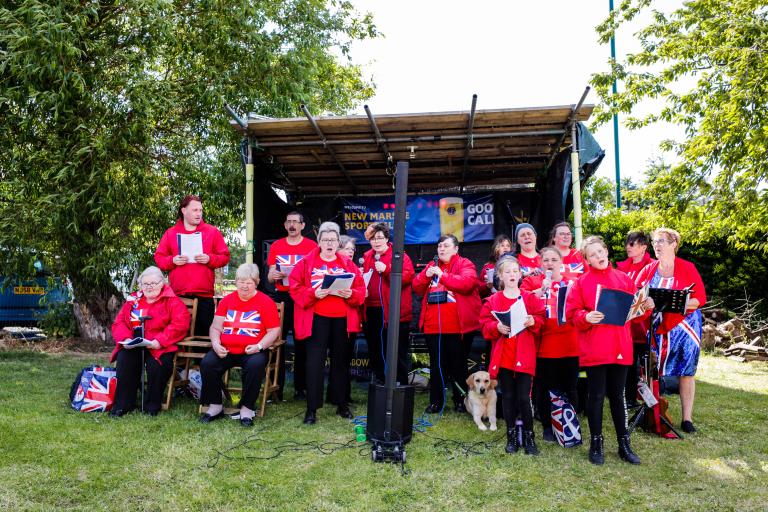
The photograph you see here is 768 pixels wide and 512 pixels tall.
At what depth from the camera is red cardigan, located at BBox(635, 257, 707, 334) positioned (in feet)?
15.0

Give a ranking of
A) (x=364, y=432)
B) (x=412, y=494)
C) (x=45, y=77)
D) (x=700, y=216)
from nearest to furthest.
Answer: (x=412, y=494) → (x=364, y=432) → (x=45, y=77) → (x=700, y=216)

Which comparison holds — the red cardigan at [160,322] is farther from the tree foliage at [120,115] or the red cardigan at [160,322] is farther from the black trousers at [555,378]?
the black trousers at [555,378]

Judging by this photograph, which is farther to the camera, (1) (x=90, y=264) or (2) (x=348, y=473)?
(1) (x=90, y=264)

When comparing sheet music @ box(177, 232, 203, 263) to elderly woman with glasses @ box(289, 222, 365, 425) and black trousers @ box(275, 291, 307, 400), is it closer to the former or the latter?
black trousers @ box(275, 291, 307, 400)

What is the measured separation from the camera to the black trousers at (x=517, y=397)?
4079mm

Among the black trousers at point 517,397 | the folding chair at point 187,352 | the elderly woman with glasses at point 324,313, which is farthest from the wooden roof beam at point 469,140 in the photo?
the folding chair at point 187,352

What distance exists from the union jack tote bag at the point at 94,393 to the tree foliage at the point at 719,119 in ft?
23.1

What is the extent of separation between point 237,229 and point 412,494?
20.9 feet

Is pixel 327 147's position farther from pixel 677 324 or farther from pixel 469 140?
pixel 677 324

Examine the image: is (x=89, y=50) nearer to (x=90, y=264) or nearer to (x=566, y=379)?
(x=90, y=264)

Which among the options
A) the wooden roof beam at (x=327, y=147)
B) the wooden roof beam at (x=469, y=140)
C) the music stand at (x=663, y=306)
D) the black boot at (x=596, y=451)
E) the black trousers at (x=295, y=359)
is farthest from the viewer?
the black trousers at (x=295, y=359)

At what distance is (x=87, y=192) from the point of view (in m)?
6.95

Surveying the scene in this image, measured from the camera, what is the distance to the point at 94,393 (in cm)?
491

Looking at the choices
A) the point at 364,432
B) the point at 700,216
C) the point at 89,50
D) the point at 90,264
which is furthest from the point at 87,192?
the point at 700,216
